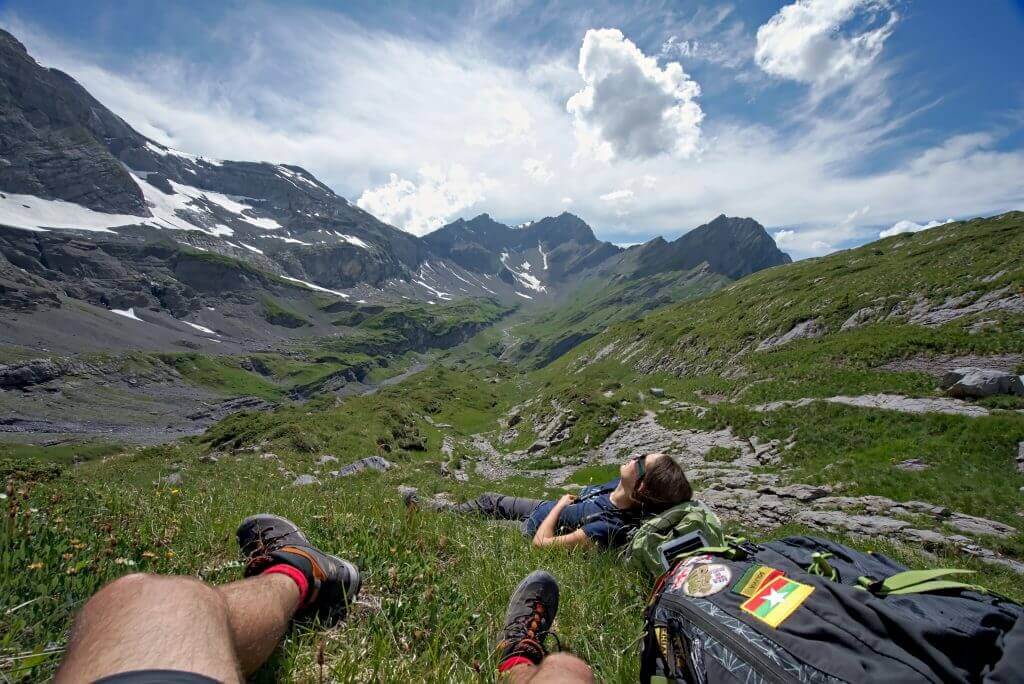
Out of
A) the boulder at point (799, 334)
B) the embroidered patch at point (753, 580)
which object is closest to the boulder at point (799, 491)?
the embroidered patch at point (753, 580)

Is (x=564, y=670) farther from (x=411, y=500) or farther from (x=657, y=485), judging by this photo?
(x=411, y=500)

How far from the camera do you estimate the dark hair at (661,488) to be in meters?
5.32

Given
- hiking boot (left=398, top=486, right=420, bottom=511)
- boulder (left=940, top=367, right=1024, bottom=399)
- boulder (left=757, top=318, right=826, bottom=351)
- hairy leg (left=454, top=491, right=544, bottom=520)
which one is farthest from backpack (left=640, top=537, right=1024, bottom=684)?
boulder (left=757, top=318, right=826, bottom=351)

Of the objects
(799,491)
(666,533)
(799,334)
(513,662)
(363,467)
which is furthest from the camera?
(799,334)

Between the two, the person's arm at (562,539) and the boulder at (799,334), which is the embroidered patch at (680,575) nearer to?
the person's arm at (562,539)

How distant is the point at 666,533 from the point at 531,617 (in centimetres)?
224

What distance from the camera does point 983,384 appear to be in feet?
55.7

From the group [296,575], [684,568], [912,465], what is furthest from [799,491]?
[296,575]

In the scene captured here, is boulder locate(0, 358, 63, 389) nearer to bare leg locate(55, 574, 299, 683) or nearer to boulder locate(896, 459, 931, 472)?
bare leg locate(55, 574, 299, 683)

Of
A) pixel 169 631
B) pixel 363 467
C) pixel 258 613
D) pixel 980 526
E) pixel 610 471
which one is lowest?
pixel 610 471

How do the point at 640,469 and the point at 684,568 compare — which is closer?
the point at 684,568

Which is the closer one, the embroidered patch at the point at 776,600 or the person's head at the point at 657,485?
the embroidered patch at the point at 776,600

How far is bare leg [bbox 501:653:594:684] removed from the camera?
8.05 feet

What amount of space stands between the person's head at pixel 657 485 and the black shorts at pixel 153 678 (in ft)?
15.5
